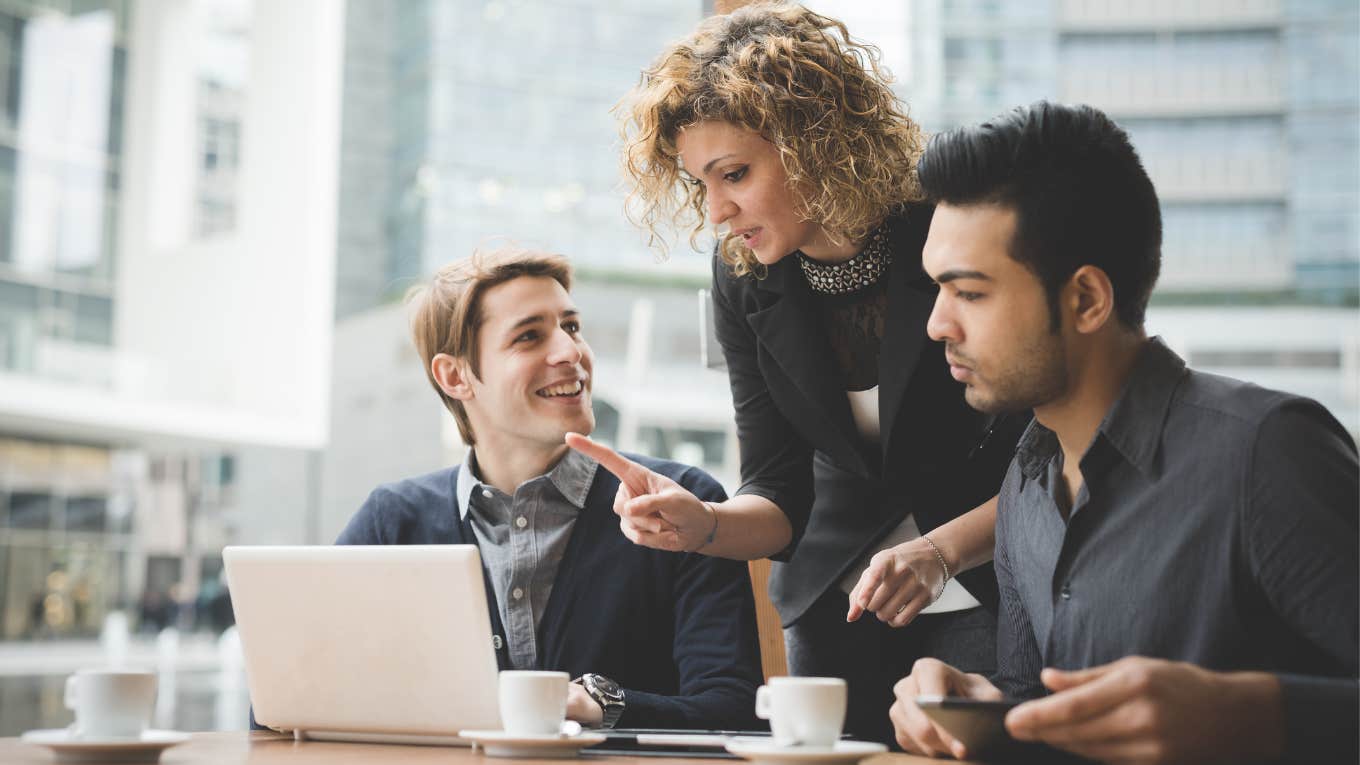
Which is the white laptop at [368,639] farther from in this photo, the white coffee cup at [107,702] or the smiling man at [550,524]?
the smiling man at [550,524]

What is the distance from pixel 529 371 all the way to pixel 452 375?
0.63ft

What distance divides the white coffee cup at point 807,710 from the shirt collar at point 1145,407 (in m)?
0.41

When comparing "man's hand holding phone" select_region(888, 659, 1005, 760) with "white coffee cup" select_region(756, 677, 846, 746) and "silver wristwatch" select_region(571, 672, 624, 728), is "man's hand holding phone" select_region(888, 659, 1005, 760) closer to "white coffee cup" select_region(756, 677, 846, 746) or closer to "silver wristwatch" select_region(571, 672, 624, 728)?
"white coffee cup" select_region(756, 677, 846, 746)

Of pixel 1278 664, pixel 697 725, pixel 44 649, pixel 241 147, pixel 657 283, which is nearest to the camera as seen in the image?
pixel 1278 664

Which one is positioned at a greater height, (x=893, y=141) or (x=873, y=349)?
(x=893, y=141)

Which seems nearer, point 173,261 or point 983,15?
point 983,15

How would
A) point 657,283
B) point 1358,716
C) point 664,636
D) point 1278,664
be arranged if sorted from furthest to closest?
point 657,283 < point 664,636 < point 1278,664 < point 1358,716

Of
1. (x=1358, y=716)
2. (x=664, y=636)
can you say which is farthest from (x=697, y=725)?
(x=1358, y=716)

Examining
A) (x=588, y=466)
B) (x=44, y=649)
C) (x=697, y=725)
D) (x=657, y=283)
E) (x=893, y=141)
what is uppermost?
(x=657, y=283)

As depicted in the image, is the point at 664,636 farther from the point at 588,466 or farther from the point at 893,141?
the point at 893,141

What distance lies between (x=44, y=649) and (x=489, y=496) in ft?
44.3

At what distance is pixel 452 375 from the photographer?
2217 millimetres

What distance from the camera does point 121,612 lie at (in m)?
14.5

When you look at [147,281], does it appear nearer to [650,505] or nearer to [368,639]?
[650,505]
